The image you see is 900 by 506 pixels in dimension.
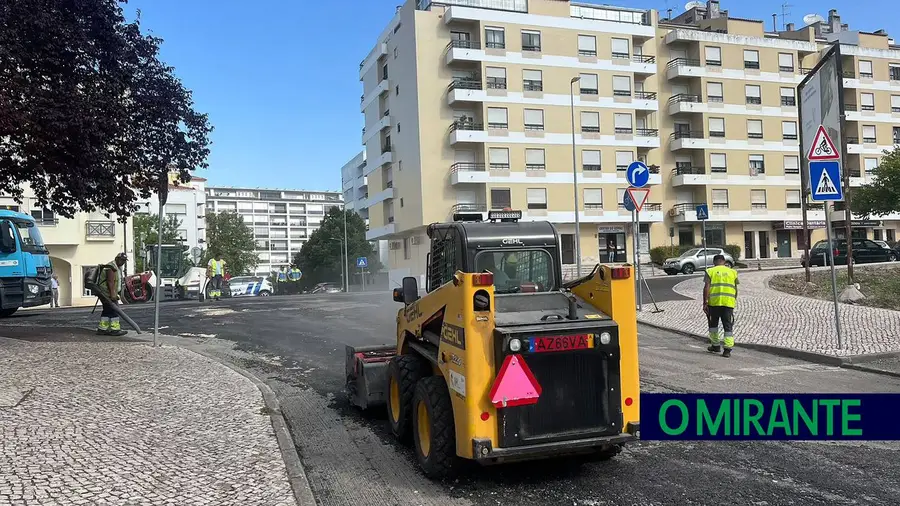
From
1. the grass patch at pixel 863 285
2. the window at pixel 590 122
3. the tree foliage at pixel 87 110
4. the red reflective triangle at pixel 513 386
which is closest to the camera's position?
the red reflective triangle at pixel 513 386

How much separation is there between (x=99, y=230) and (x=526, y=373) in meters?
41.8

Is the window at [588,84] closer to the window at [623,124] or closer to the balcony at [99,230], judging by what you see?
the window at [623,124]

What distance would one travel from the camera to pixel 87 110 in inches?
406

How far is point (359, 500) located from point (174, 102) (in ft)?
35.4

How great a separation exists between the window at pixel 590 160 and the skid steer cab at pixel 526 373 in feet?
132

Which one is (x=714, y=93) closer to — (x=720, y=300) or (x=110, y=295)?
(x=720, y=300)

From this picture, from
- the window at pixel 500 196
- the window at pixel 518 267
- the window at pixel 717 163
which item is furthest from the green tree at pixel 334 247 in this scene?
the window at pixel 518 267

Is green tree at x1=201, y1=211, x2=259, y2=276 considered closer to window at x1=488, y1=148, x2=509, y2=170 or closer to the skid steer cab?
window at x1=488, y1=148, x2=509, y2=170

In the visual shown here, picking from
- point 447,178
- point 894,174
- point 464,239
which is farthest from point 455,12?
point 464,239

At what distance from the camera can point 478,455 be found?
426cm

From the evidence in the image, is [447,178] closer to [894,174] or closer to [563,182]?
[563,182]

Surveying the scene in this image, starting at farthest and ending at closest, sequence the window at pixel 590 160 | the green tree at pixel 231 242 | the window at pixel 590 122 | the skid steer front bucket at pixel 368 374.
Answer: the green tree at pixel 231 242 < the window at pixel 590 122 < the window at pixel 590 160 < the skid steer front bucket at pixel 368 374

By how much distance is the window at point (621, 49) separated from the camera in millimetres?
45094

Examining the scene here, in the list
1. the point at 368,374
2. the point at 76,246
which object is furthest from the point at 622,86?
the point at 368,374
